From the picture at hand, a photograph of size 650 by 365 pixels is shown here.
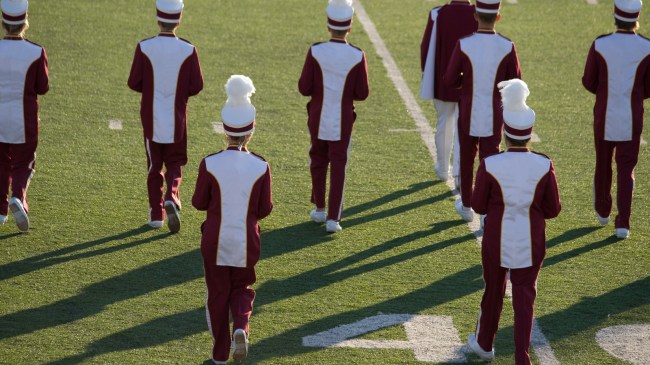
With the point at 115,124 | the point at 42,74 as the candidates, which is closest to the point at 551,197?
the point at 42,74

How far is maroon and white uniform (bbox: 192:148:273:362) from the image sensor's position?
680cm

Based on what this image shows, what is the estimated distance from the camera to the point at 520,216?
6.77 m

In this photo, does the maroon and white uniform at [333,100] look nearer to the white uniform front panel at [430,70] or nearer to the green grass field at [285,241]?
the green grass field at [285,241]

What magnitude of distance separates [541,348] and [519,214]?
1.01m

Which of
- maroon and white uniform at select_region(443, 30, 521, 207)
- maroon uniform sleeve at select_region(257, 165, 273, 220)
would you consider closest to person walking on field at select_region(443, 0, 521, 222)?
maroon and white uniform at select_region(443, 30, 521, 207)

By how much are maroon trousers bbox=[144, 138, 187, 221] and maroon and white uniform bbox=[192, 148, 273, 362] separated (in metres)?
2.37

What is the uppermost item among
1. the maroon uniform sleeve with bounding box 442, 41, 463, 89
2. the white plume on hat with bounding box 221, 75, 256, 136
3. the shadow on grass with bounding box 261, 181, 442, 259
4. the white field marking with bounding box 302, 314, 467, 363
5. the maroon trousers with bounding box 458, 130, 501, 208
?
the white plume on hat with bounding box 221, 75, 256, 136

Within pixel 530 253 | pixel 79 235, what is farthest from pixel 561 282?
pixel 79 235

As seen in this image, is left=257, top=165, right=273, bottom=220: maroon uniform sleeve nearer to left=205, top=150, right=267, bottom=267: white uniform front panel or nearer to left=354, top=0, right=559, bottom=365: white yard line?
left=205, top=150, right=267, bottom=267: white uniform front panel

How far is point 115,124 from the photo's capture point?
1197 cm

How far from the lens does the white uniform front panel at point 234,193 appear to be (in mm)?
6789

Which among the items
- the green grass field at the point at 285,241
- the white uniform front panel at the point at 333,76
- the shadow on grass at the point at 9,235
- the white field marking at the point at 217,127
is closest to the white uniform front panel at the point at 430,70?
the green grass field at the point at 285,241

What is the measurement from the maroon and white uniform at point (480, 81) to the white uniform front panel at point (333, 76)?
76cm

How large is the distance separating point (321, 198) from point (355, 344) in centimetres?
240
